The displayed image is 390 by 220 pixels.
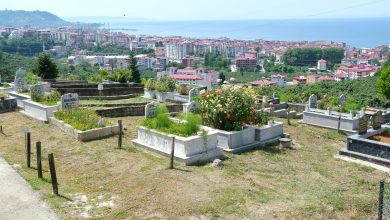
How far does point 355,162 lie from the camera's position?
12.6 meters

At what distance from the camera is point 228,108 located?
43.4 feet

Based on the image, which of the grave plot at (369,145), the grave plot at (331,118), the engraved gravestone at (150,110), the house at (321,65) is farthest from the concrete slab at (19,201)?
the house at (321,65)

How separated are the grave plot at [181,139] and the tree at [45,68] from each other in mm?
18844

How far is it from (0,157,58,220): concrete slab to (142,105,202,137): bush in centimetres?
431

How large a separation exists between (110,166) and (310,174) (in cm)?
527

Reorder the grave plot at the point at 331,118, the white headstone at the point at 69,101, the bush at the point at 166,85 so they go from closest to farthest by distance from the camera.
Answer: the white headstone at the point at 69,101 → the grave plot at the point at 331,118 → the bush at the point at 166,85

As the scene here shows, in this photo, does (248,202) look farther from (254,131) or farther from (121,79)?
(121,79)

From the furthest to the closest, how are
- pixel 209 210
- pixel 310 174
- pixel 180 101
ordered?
pixel 180 101, pixel 310 174, pixel 209 210

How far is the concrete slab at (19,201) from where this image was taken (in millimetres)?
7977

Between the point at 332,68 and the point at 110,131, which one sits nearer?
the point at 110,131

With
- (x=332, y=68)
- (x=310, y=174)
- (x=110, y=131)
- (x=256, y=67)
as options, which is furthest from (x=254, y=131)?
(x=332, y=68)

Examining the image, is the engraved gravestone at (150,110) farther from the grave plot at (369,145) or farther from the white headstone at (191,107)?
the grave plot at (369,145)

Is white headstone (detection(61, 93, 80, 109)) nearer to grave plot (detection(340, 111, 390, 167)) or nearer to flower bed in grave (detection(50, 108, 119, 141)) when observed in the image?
flower bed in grave (detection(50, 108, 119, 141))

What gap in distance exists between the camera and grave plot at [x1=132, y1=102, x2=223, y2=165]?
11617 millimetres
